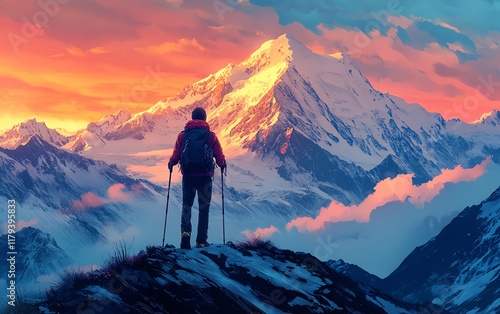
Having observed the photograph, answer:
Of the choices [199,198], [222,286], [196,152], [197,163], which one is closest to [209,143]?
[196,152]

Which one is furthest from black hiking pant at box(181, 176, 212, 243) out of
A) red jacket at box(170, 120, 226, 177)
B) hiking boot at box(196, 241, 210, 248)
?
red jacket at box(170, 120, 226, 177)

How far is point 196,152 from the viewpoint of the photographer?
1164 inches

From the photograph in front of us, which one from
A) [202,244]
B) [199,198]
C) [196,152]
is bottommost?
[202,244]

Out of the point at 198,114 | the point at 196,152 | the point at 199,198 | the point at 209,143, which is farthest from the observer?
the point at 198,114

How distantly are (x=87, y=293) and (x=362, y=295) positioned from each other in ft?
36.3

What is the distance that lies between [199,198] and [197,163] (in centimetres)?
142

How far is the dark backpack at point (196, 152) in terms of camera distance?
2958 cm

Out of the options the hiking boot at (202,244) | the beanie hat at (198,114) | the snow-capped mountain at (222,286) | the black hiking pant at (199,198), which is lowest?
the snow-capped mountain at (222,286)

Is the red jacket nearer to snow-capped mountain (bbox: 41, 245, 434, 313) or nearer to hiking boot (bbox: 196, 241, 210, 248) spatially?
hiking boot (bbox: 196, 241, 210, 248)

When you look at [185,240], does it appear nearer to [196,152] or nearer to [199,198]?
[199,198]

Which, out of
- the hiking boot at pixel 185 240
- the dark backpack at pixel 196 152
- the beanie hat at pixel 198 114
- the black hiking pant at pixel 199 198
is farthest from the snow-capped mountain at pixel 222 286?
the beanie hat at pixel 198 114

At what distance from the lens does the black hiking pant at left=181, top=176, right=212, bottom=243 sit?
30.0m

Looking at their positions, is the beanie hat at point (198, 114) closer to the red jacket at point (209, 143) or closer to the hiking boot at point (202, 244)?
the red jacket at point (209, 143)

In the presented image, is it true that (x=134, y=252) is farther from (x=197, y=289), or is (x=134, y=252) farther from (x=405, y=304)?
(x=405, y=304)
